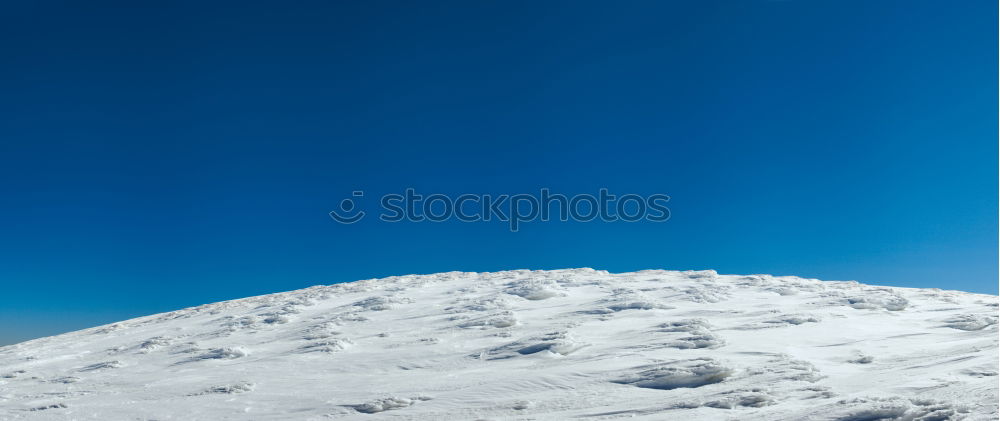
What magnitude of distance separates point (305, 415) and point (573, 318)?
832cm

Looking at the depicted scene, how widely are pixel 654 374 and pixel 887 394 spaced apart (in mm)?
3701

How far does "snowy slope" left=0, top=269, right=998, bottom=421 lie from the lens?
972 cm

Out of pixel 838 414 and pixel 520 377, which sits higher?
pixel 520 377

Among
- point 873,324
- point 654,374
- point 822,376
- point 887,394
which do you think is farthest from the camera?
point 873,324

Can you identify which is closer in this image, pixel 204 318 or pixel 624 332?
pixel 624 332

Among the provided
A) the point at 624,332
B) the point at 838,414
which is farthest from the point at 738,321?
the point at 838,414

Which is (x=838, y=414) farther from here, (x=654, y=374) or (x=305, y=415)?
(x=305, y=415)

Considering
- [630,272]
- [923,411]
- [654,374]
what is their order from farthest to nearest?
[630,272] < [654,374] < [923,411]

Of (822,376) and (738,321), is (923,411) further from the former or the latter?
(738,321)

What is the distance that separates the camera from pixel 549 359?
43.9ft

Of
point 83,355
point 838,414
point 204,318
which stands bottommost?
point 838,414

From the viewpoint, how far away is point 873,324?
15172 millimetres

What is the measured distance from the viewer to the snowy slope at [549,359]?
31.9 feet

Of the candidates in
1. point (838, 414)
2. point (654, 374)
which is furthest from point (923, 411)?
point (654, 374)
